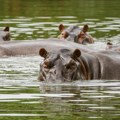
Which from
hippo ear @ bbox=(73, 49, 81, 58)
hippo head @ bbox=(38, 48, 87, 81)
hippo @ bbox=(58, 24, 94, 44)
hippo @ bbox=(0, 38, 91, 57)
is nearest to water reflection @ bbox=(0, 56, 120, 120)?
hippo head @ bbox=(38, 48, 87, 81)

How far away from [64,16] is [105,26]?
4.69 m

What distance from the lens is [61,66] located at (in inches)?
476

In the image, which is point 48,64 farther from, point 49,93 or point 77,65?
point 49,93

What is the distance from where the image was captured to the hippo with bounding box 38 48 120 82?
1209cm

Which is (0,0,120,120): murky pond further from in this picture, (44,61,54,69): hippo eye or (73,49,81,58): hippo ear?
(73,49,81,58): hippo ear

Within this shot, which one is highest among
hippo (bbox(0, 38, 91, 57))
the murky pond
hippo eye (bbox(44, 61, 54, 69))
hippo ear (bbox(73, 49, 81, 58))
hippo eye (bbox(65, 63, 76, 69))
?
hippo ear (bbox(73, 49, 81, 58))

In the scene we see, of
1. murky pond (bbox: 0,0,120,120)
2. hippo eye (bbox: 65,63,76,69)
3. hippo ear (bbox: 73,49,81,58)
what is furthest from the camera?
hippo ear (bbox: 73,49,81,58)

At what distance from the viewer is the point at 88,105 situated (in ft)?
33.0

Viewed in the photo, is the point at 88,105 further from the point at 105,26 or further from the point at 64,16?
Result: the point at 64,16

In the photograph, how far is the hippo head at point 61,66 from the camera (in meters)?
12.1

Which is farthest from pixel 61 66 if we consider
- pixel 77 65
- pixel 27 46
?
pixel 27 46

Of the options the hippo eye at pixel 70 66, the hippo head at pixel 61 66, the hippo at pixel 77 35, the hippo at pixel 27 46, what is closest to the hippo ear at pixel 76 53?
the hippo head at pixel 61 66

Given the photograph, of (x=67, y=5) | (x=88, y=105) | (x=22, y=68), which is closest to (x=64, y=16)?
(x=67, y=5)

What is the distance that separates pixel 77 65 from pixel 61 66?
0.36 meters
